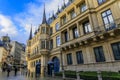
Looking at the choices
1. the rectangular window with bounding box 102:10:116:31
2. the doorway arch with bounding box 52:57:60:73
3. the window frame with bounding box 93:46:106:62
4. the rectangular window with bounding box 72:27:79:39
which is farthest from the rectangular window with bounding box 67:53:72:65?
the rectangular window with bounding box 102:10:116:31

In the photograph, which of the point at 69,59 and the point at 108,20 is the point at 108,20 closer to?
the point at 108,20

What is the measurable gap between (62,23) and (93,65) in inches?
508

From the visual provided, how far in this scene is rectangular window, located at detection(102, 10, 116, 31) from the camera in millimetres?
16344

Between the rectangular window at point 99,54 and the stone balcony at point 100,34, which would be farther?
the rectangular window at point 99,54

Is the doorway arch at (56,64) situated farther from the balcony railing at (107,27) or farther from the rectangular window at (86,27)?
the balcony railing at (107,27)

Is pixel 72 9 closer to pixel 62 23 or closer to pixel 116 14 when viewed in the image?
pixel 62 23

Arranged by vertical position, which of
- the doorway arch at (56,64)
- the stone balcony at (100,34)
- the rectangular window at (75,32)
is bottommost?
the doorway arch at (56,64)

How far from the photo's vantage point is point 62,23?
26.8 m

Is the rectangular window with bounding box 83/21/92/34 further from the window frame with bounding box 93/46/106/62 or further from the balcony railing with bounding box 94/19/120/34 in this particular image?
the window frame with bounding box 93/46/106/62

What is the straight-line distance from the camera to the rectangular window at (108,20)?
1634 centimetres

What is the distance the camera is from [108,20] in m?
17.5

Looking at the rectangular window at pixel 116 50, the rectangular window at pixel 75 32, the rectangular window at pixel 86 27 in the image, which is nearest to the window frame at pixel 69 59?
the rectangular window at pixel 75 32

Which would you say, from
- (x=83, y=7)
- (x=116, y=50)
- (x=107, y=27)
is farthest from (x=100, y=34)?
(x=83, y=7)

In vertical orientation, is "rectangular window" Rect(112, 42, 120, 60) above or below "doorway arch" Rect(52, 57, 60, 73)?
above
